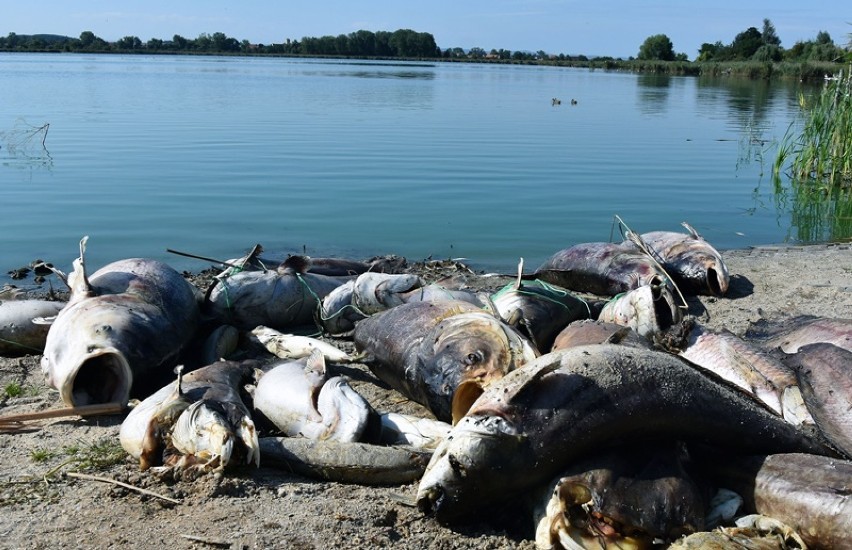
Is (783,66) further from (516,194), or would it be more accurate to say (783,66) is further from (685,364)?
(685,364)

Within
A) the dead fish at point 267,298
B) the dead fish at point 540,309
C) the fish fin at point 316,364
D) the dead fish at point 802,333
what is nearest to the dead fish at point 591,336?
the dead fish at point 540,309

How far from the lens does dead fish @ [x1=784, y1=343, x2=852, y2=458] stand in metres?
5.27

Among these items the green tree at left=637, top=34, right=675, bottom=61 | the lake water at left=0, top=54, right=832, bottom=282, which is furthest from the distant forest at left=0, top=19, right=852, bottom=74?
the lake water at left=0, top=54, right=832, bottom=282

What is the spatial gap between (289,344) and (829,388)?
15.2 feet

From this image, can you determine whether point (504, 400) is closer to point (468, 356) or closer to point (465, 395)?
point (465, 395)

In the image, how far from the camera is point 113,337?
6.76 meters

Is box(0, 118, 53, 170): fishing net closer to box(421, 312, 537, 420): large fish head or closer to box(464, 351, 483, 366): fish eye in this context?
box(421, 312, 537, 420): large fish head

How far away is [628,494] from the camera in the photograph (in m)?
4.46

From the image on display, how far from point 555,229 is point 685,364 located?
9.77 m

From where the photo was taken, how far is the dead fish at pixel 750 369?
5801 millimetres

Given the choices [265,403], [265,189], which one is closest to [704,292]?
[265,403]

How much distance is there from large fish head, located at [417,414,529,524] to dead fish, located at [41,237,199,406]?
3092 millimetres

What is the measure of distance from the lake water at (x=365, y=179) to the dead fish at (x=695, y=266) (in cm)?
263

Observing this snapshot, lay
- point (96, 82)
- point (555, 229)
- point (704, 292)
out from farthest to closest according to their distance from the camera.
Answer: point (96, 82)
point (555, 229)
point (704, 292)
